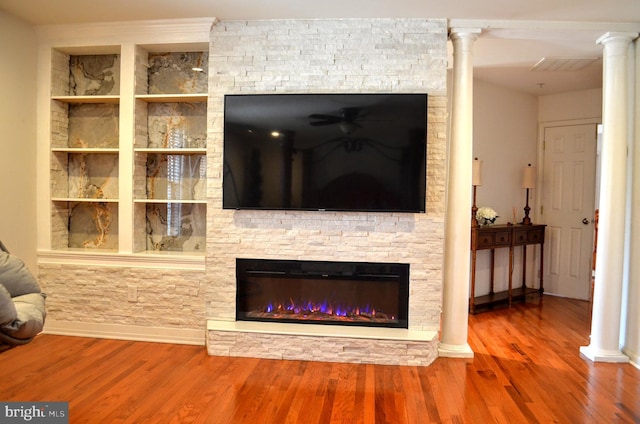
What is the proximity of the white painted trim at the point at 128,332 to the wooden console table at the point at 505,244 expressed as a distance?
9.57 feet

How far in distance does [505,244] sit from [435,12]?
284 centimetres

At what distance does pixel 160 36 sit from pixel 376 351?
303cm

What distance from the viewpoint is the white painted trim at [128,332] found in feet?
12.1

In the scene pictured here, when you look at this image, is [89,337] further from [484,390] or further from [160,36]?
[484,390]

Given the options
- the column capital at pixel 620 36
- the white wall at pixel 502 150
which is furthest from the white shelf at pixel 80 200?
the column capital at pixel 620 36

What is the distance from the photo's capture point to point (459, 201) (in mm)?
3436

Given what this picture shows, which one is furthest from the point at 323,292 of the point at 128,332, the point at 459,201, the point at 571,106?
the point at 571,106

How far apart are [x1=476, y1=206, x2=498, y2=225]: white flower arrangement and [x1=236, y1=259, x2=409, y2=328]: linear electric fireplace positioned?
193cm

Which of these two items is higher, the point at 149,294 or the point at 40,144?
the point at 40,144

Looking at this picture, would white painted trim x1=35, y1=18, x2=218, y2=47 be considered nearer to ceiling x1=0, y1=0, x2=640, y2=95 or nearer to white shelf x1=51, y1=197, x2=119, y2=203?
ceiling x1=0, y1=0, x2=640, y2=95

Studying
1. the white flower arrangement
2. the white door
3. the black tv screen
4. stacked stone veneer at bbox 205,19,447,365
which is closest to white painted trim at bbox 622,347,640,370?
stacked stone veneer at bbox 205,19,447,365

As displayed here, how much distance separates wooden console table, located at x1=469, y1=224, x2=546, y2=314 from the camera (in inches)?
189

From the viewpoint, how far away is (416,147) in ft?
11.0

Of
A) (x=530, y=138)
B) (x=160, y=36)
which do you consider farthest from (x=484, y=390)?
(x=530, y=138)
